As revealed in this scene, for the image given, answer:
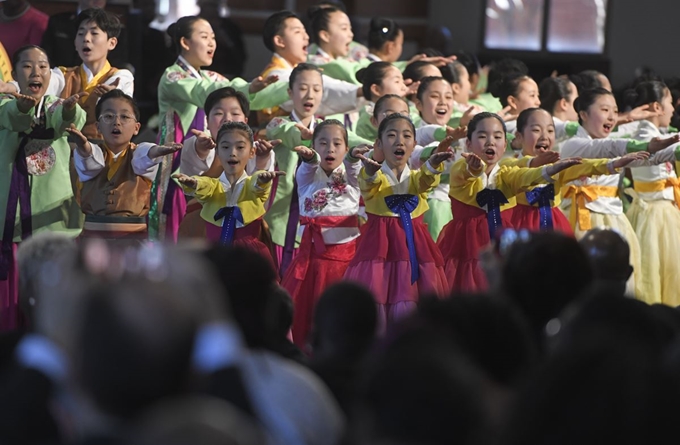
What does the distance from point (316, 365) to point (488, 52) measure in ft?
26.1

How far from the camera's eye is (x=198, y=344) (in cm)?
139

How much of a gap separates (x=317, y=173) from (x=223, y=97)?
0.62 m

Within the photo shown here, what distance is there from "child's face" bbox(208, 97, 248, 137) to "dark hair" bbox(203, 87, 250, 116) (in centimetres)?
2

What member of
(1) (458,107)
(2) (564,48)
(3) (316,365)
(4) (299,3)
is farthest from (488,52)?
(3) (316,365)

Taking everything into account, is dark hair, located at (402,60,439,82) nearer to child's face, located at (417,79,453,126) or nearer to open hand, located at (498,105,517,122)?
open hand, located at (498,105,517,122)

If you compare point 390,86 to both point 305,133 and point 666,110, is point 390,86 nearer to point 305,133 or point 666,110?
point 305,133

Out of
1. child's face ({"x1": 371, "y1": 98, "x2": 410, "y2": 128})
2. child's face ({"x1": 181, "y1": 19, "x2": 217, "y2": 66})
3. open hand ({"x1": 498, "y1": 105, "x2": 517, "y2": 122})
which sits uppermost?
child's face ({"x1": 181, "y1": 19, "x2": 217, "y2": 66})

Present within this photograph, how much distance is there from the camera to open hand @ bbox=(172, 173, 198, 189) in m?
4.70

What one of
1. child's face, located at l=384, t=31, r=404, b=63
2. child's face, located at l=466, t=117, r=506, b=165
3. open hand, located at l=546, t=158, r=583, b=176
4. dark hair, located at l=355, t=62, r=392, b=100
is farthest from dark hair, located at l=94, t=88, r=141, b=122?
child's face, located at l=384, t=31, r=404, b=63

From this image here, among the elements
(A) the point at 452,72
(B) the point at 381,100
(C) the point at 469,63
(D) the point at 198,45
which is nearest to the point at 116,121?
(D) the point at 198,45

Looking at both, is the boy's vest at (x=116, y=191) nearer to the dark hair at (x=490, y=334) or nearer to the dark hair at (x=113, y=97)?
the dark hair at (x=113, y=97)

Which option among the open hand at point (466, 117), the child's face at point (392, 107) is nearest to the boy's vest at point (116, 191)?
the child's face at point (392, 107)

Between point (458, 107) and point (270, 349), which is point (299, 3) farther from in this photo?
point (270, 349)

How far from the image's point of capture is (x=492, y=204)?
505 cm
